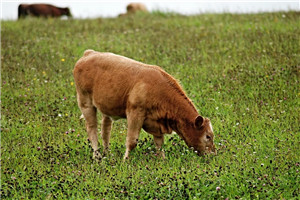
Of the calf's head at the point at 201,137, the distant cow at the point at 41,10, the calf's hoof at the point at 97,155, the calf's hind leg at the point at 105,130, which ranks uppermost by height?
the distant cow at the point at 41,10

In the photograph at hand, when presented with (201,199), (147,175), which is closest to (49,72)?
(147,175)

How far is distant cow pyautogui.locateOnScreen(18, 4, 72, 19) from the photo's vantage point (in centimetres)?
2562

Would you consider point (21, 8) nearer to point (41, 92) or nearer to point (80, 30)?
point (80, 30)

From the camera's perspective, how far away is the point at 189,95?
44.0 feet

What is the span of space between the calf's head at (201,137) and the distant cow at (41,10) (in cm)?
1710

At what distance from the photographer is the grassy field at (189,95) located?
8.51 m

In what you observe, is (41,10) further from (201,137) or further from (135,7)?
(201,137)

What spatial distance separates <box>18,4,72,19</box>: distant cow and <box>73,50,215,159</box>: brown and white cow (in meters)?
Answer: 15.7

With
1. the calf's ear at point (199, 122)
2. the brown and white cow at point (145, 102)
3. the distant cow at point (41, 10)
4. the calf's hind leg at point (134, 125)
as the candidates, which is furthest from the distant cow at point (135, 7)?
the calf's ear at point (199, 122)

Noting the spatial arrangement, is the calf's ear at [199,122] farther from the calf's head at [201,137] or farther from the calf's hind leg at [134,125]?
the calf's hind leg at [134,125]

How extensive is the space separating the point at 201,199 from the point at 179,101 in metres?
2.19

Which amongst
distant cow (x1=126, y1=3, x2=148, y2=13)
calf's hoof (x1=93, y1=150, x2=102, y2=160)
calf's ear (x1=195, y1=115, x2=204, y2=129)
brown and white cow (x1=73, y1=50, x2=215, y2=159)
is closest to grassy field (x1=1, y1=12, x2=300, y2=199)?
calf's hoof (x1=93, y1=150, x2=102, y2=160)

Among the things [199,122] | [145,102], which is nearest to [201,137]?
[199,122]

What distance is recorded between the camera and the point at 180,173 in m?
8.77
